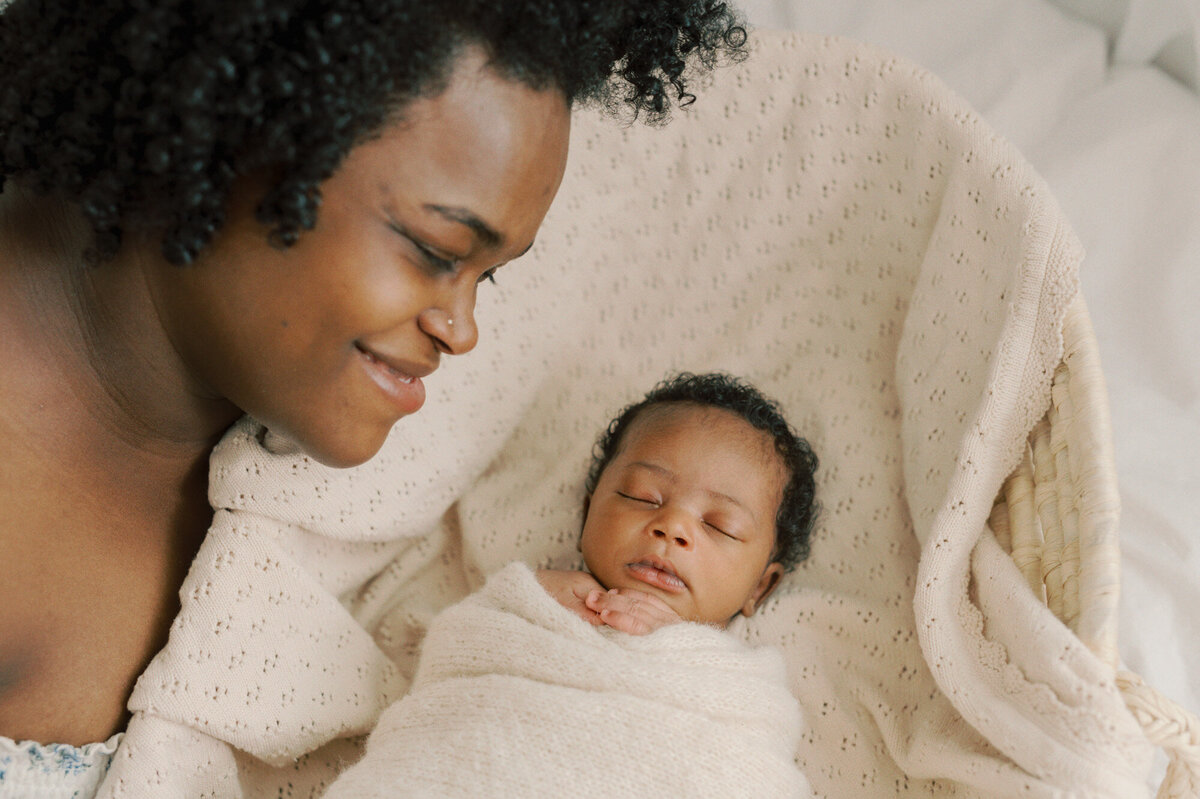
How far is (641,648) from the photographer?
46.0 inches

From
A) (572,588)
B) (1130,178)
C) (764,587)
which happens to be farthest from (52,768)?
(1130,178)

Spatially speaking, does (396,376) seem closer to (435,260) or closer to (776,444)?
(435,260)

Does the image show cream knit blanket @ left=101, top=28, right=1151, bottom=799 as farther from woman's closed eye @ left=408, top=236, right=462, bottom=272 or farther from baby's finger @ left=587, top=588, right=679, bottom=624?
woman's closed eye @ left=408, top=236, right=462, bottom=272

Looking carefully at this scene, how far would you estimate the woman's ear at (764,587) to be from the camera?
1455 millimetres

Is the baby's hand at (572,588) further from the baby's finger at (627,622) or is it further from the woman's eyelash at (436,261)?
the woman's eyelash at (436,261)

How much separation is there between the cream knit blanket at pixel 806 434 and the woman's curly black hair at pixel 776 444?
41 millimetres

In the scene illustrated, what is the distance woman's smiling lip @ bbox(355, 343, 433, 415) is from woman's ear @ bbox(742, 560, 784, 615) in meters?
0.61

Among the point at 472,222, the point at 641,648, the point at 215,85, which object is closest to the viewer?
the point at 215,85

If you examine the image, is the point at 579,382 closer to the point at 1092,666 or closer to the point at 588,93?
the point at 588,93

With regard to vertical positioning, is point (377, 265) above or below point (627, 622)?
above

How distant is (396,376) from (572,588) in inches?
17.2

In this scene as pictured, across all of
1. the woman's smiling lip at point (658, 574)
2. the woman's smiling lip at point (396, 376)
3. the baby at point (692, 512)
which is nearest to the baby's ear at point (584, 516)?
the baby at point (692, 512)

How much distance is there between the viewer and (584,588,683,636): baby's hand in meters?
1.25

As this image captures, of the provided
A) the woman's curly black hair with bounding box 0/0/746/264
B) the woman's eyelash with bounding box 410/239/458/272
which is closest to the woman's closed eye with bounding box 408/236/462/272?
the woman's eyelash with bounding box 410/239/458/272
